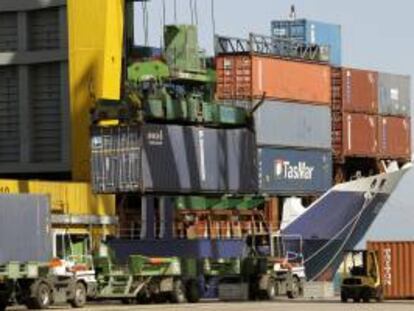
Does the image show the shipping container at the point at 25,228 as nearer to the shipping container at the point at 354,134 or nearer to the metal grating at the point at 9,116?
the metal grating at the point at 9,116

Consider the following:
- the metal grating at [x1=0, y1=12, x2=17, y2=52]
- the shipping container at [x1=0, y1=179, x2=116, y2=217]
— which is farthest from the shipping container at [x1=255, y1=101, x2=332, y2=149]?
the metal grating at [x1=0, y1=12, x2=17, y2=52]

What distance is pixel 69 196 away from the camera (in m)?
54.6

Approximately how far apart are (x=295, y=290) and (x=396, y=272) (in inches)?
199

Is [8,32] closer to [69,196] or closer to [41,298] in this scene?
[69,196]

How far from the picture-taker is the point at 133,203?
57.8m

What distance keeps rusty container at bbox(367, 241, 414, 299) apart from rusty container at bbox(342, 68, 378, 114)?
18.7 meters

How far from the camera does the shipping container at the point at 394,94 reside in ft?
225

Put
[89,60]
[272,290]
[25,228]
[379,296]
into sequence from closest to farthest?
[25,228] < [379,296] < [272,290] < [89,60]

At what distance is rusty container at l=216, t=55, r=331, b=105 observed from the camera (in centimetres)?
6034

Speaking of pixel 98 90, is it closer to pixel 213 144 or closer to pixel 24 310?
pixel 213 144

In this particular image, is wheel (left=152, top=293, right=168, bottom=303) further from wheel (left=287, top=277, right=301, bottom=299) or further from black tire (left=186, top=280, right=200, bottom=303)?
wheel (left=287, top=277, right=301, bottom=299)

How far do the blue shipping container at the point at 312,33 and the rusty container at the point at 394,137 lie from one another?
14.6ft

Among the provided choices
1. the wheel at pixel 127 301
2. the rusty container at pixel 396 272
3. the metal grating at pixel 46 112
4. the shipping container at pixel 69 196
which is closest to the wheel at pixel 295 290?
the rusty container at pixel 396 272

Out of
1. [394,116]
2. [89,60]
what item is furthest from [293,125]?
[89,60]
